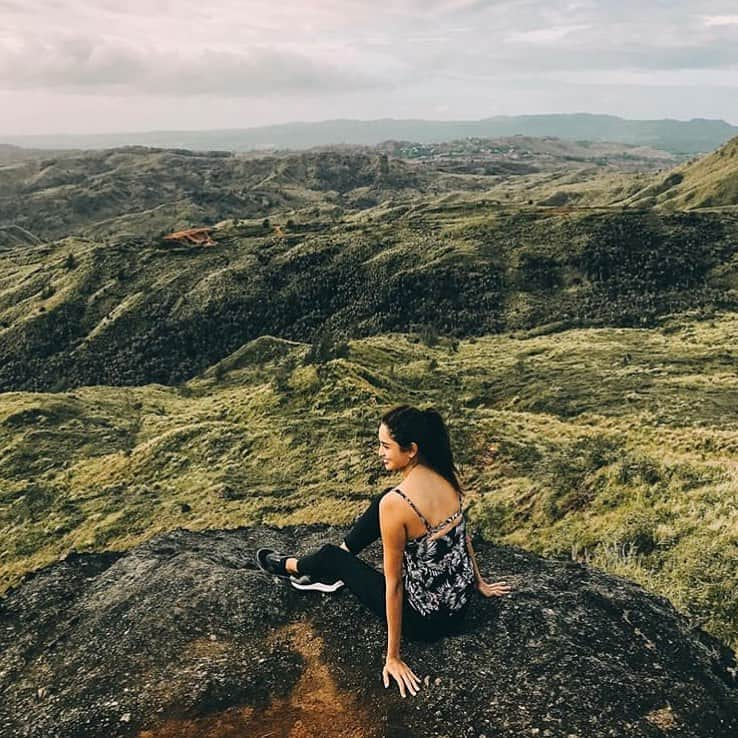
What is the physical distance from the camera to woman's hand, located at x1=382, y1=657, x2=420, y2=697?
725cm

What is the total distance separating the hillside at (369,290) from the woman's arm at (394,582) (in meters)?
44.7

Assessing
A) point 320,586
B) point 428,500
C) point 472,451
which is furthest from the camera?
point 472,451

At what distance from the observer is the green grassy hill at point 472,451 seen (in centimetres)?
1341

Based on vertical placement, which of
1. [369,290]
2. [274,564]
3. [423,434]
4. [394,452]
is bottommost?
[369,290]

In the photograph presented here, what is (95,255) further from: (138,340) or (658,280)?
(658,280)

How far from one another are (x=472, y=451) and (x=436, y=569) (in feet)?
48.7

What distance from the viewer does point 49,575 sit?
619 inches

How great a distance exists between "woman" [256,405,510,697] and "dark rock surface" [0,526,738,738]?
599 mm

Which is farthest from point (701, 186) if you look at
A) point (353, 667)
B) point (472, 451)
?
point (353, 667)

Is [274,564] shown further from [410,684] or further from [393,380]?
[393,380]

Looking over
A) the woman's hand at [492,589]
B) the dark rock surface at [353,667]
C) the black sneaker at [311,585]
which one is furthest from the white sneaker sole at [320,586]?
the woman's hand at [492,589]

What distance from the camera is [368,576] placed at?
8.20 meters

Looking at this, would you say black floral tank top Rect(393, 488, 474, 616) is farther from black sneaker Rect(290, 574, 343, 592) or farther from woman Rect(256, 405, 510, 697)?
black sneaker Rect(290, 574, 343, 592)

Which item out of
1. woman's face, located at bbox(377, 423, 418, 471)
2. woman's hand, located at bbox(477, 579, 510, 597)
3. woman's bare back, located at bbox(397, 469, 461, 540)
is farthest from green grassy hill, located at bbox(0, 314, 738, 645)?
woman's face, located at bbox(377, 423, 418, 471)
